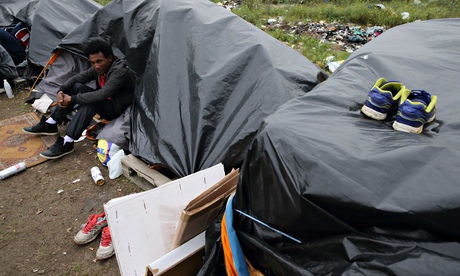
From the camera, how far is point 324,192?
999mm

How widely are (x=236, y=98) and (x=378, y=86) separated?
1038 millimetres

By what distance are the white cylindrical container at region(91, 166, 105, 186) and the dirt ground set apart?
0.04 meters

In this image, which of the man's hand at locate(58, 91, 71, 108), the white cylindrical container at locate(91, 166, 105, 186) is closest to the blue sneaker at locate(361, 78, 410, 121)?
the white cylindrical container at locate(91, 166, 105, 186)

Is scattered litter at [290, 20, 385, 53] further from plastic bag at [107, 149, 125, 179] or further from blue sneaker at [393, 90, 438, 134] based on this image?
blue sneaker at [393, 90, 438, 134]

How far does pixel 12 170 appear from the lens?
2912 millimetres

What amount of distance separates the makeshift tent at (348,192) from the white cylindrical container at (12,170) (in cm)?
241

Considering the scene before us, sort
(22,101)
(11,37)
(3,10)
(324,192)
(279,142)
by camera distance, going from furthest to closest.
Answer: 1. (3,10)
2. (11,37)
3. (22,101)
4. (279,142)
5. (324,192)

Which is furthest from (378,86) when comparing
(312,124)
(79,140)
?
(79,140)

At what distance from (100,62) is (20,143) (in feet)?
4.41

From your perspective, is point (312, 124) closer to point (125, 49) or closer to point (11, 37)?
point (125, 49)

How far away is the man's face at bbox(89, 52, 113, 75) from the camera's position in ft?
9.86

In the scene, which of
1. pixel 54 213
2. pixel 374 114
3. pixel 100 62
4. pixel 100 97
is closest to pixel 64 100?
pixel 100 97

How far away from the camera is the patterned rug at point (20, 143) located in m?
3.14

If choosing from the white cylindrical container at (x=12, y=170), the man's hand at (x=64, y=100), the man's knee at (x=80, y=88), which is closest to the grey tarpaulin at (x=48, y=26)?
the man's knee at (x=80, y=88)
